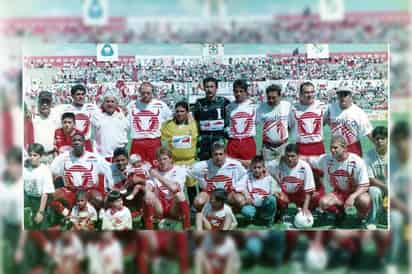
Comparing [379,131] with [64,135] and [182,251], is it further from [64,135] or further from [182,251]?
[64,135]

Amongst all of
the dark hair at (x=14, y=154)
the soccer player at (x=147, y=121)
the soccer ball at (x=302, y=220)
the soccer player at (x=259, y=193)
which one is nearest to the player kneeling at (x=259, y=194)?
the soccer player at (x=259, y=193)

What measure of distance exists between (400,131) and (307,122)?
439 mm

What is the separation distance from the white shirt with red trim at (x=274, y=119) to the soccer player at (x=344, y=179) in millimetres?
211

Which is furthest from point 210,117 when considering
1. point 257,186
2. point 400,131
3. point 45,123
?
point 400,131

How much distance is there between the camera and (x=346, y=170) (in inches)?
92.7

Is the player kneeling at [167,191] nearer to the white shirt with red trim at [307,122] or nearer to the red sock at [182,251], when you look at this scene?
the red sock at [182,251]

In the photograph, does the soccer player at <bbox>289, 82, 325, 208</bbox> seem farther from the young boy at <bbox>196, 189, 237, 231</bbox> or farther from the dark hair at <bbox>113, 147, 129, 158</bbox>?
the dark hair at <bbox>113, 147, 129, 158</bbox>

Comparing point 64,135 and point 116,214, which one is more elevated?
point 64,135

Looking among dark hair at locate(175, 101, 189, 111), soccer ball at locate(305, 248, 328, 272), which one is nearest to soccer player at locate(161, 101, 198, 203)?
dark hair at locate(175, 101, 189, 111)

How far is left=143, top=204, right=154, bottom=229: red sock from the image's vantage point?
2.37m

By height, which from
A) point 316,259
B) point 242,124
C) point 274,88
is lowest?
point 316,259

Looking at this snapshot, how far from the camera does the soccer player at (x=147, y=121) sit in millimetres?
2340

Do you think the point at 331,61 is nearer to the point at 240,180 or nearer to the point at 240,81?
the point at 240,81

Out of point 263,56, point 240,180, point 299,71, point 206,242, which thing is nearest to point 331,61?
point 299,71
